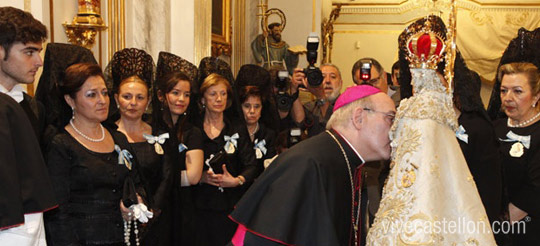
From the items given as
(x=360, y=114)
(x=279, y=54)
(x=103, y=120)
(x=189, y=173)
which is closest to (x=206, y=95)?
(x=189, y=173)

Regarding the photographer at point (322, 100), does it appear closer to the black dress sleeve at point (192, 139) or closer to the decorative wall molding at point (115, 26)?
the black dress sleeve at point (192, 139)

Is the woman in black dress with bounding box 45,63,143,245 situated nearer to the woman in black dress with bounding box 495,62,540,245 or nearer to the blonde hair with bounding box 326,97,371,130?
the blonde hair with bounding box 326,97,371,130

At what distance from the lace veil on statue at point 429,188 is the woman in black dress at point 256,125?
3017mm

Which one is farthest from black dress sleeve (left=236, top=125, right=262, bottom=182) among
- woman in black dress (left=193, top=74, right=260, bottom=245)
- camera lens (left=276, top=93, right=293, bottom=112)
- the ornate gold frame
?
the ornate gold frame

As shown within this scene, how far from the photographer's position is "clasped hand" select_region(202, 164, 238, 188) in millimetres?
4453

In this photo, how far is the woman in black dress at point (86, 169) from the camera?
129 inches

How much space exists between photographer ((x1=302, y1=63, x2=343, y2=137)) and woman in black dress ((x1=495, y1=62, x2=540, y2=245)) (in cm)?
148

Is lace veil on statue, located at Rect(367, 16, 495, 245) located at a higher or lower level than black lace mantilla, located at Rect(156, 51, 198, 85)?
lower

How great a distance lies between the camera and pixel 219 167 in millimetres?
4559

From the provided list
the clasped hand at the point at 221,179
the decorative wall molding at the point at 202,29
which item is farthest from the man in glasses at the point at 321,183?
the decorative wall molding at the point at 202,29

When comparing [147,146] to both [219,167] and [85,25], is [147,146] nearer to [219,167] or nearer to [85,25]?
[219,167]

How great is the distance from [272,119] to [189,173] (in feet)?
3.77

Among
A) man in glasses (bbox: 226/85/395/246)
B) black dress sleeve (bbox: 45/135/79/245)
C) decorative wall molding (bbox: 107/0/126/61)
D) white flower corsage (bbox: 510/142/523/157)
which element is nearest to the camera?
man in glasses (bbox: 226/85/395/246)

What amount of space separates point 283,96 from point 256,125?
1.19 ft
